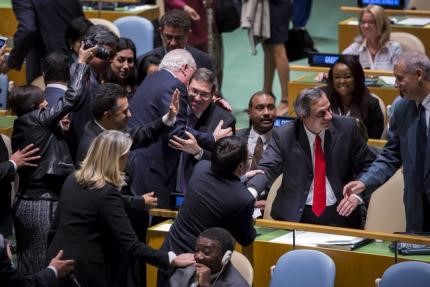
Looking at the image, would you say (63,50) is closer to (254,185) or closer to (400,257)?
(254,185)

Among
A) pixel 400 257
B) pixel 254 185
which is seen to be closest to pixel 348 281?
pixel 400 257

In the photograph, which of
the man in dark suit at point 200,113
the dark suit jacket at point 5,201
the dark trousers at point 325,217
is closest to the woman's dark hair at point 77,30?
the man in dark suit at point 200,113

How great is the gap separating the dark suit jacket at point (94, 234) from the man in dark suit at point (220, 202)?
0.29 m

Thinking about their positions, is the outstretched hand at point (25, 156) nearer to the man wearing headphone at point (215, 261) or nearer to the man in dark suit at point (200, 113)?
the man in dark suit at point (200, 113)

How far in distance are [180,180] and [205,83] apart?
0.62m

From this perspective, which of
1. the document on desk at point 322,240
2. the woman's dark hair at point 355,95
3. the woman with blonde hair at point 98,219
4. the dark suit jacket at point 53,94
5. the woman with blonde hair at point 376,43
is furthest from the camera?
the woman with blonde hair at point 376,43

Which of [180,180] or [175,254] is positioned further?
[180,180]

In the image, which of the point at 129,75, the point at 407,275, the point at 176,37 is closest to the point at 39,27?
the point at 129,75

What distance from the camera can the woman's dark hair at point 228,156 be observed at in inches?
240

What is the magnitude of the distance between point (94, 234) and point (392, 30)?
5.74 meters

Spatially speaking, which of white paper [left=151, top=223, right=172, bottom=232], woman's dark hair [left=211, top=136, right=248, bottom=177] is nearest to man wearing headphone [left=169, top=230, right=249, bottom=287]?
woman's dark hair [left=211, top=136, right=248, bottom=177]

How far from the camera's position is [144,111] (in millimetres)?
7277

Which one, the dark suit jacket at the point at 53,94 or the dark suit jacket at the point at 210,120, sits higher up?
the dark suit jacket at the point at 53,94

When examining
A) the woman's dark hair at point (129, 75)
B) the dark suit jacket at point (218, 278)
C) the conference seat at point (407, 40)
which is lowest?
the dark suit jacket at point (218, 278)
